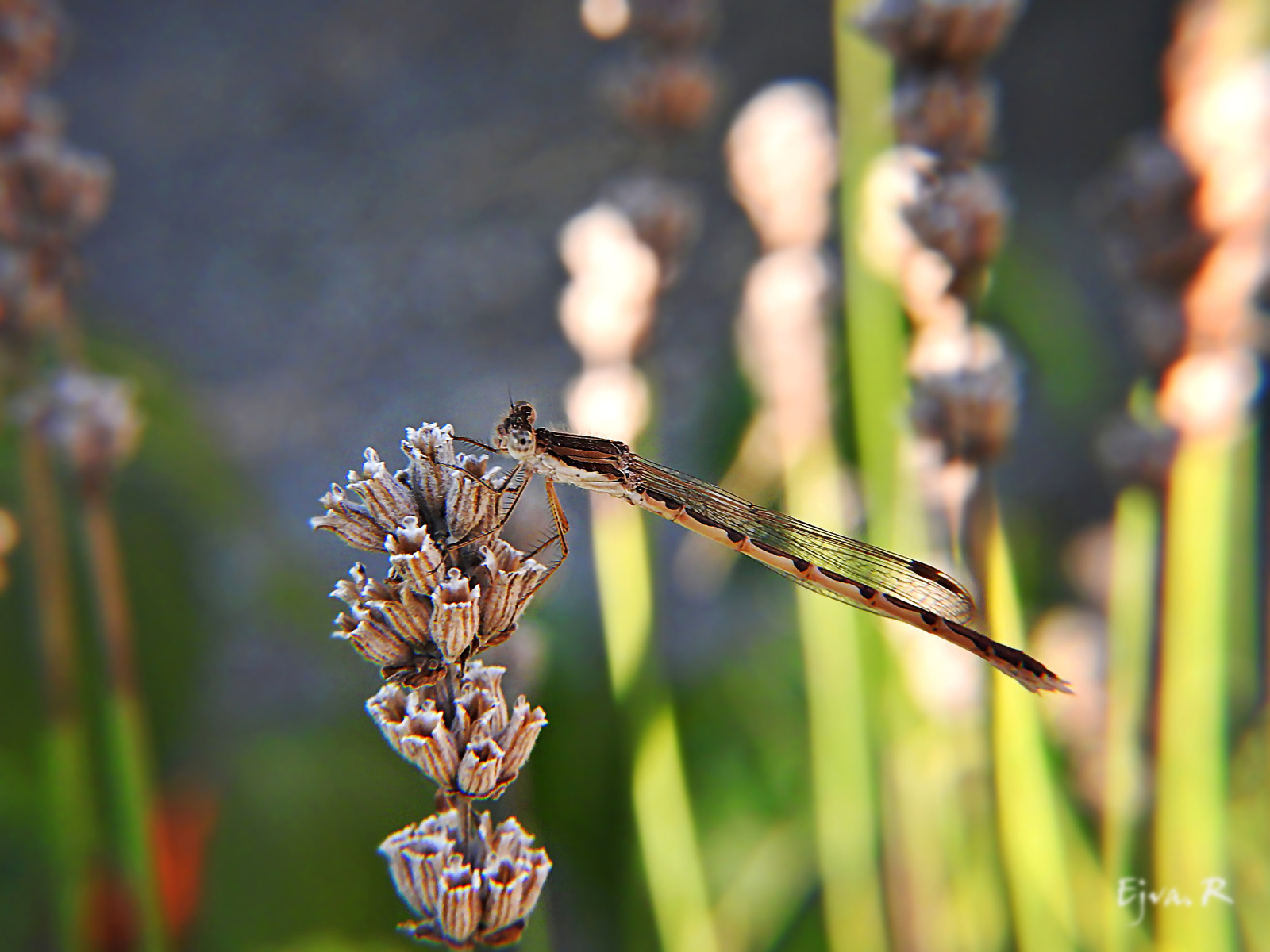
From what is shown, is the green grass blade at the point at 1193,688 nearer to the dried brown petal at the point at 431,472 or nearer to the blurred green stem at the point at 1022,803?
the blurred green stem at the point at 1022,803

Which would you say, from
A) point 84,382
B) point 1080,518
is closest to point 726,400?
point 1080,518

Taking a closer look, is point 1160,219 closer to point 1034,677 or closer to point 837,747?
point 1034,677

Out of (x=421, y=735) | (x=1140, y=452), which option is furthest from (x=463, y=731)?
(x=1140, y=452)

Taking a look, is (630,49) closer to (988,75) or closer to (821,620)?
(821,620)

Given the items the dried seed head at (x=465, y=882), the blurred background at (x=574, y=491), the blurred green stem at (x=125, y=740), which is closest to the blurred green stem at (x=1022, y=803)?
the blurred background at (x=574, y=491)

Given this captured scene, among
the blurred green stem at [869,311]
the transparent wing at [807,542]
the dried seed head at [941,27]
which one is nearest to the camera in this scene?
the dried seed head at [941,27]
